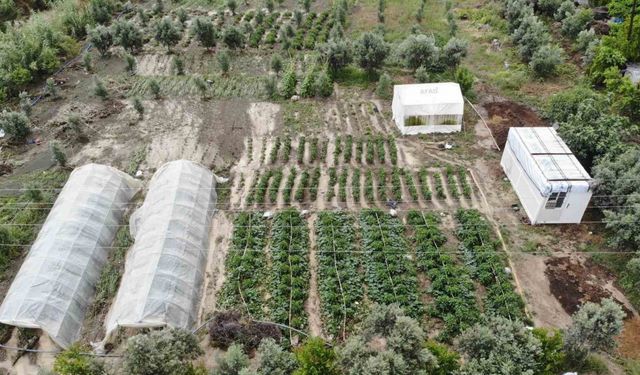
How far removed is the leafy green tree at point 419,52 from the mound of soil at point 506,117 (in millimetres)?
5289

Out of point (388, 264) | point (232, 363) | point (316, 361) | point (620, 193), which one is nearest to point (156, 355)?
point (232, 363)

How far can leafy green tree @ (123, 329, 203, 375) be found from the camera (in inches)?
602

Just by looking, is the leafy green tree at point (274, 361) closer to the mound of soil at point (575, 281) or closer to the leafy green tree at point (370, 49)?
the mound of soil at point (575, 281)

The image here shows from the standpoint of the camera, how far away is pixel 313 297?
20.3 m

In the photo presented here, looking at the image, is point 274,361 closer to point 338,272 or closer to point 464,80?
point 338,272

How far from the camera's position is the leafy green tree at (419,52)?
33.0 meters

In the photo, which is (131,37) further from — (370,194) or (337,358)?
(337,358)

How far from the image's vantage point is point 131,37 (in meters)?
37.6

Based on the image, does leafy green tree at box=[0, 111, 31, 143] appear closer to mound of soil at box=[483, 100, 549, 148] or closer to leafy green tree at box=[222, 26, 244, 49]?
leafy green tree at box=[222, 26, 244, 49]

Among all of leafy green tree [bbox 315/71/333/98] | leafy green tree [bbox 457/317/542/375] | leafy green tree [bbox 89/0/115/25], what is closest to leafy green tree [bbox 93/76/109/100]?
leafy green tree [bbox 89/0/115/25]

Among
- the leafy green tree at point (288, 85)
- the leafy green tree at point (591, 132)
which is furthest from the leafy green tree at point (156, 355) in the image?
the leafy green tree at point (591, 132)

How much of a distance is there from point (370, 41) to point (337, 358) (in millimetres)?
23643

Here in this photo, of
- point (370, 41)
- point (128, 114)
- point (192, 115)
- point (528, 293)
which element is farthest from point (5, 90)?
point (528, 293)

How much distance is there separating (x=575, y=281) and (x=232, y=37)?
2968 cm
